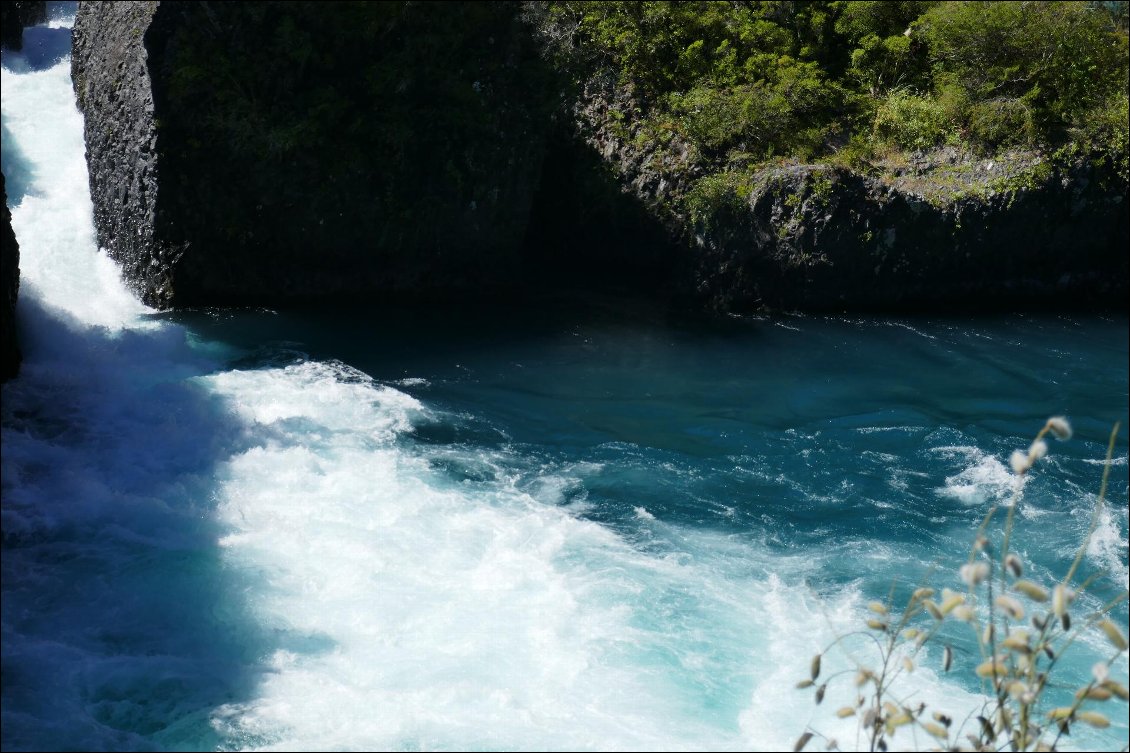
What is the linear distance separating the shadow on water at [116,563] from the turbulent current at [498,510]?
2cm

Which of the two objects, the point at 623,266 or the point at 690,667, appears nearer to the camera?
the point at 690,667

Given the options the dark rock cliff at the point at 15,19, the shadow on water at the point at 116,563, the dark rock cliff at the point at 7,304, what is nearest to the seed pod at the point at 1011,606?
the shadow on water at the point at 116,563

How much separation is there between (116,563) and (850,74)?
1059cm

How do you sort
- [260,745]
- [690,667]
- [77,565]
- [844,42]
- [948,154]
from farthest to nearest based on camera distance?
1. [844,42]
2. [948,154]
3. [77,565]
4. [690,667]
5. [260,745]

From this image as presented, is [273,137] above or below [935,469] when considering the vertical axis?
above

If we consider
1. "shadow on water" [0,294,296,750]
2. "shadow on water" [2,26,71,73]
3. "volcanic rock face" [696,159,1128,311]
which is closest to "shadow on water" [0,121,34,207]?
"shadow on water" [2,26,71,73]

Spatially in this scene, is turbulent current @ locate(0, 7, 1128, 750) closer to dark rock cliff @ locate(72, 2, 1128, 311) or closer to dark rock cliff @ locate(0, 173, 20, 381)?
dark rock cliff @ locate(0, 173, 20, 381)

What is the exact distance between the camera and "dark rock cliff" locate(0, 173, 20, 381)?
335 inches

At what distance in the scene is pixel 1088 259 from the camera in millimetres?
12250

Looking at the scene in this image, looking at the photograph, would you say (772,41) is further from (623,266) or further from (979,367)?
(979,367)

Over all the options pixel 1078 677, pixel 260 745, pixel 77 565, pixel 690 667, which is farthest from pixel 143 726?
pixel 1078 677

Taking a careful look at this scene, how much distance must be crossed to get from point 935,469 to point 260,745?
5.71 meters

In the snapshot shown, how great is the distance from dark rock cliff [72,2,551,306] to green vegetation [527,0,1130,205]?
5.45 feet

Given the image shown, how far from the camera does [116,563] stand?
6363mm
